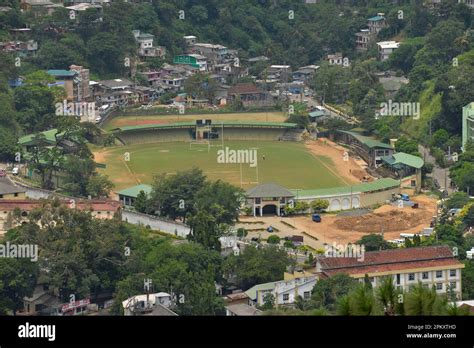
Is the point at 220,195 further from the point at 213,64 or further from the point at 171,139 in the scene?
the point at 213,64

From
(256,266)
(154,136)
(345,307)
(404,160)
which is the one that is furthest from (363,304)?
(154,136)

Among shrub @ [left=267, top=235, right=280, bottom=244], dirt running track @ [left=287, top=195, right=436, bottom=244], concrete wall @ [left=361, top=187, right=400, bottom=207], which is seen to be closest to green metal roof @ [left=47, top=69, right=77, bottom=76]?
concrete wall @ [left=361, top=187, right=400, bottom=207]

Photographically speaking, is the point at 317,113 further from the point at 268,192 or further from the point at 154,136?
the point at 268,192

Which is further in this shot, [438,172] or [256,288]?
[438,172]

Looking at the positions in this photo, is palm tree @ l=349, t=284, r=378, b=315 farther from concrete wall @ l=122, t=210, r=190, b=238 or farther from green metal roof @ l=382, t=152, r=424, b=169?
green metal roof @ l=382, t=152, r=424, b=169

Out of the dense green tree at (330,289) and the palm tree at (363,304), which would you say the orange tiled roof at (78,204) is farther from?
the palm tree at (363,304)

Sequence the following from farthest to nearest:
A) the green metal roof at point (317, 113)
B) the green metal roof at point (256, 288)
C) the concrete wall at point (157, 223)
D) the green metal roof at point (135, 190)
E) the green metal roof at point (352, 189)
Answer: the green metal roof at point (317, 113), the green metal roof at point (352, 189), the green metal roof at point (135, 190), the concrete wall at point (157, 223), the green metal roof at point (256, 288)

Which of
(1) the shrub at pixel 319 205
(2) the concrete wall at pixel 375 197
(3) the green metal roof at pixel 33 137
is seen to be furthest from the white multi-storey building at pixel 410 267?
(3) the green metal roof at pixel 33 137

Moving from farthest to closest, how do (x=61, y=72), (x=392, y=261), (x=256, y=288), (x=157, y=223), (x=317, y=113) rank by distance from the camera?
(x=61, y=72) < (x=317, y=113) < (x=157, y=223) < (x=392, y=261) < (x=256, y=288)
